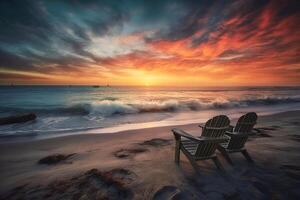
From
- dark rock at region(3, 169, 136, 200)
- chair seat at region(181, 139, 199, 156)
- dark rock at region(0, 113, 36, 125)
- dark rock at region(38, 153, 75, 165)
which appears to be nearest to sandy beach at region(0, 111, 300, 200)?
dark rock at region(3, 169, 136, 200)

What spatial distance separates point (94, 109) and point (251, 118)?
13634 millimetres

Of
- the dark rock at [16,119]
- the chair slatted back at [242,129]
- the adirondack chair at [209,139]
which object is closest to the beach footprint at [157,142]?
the adirondack chair at [209,139]

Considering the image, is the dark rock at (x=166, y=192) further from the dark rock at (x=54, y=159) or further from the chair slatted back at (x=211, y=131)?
the dark rock at (x=54, y=159)

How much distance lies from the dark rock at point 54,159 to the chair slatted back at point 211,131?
3.51 metres

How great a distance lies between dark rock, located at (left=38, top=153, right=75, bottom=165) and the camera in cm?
425

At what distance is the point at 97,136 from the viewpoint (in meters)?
6.84

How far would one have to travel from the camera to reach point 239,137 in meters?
4.01

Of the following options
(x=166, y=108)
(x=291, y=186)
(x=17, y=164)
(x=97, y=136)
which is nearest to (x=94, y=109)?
(x=166, y=108)

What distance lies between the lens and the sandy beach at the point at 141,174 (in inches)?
111

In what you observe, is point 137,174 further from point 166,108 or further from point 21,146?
point 166,108

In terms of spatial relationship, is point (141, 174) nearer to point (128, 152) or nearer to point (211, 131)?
point (128, 152)

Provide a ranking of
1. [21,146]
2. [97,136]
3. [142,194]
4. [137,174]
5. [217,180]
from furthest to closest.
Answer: [97,136]
[21,146]
[137,174]
[217,180]
[142,194]

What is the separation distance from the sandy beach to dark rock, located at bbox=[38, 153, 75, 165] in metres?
0.11

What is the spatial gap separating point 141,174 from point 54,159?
2.58m
